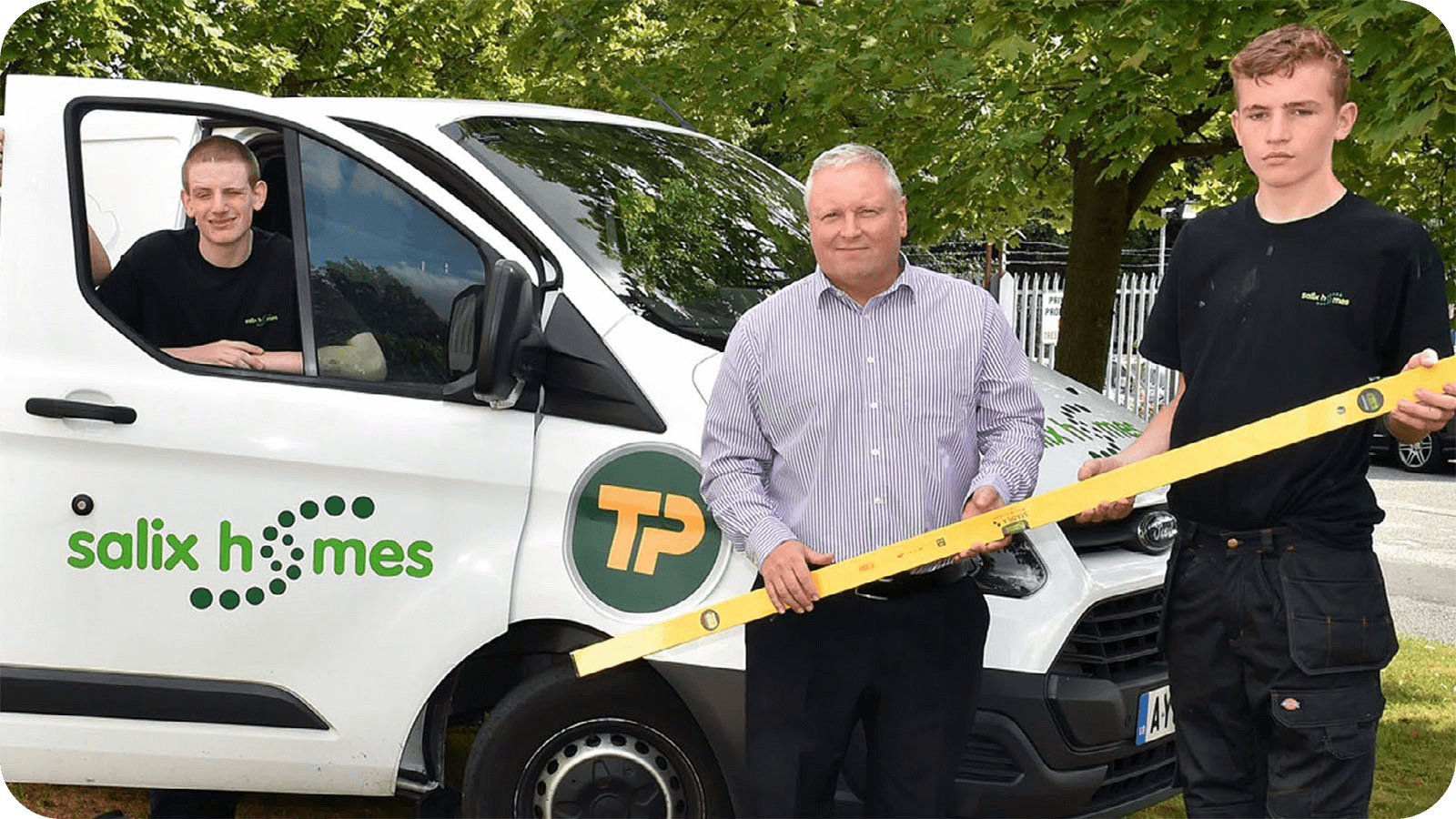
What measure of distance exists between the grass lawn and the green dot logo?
0.65m

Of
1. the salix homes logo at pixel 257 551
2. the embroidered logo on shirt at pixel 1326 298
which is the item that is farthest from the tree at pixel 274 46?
the embroidered logo on shirt at pixel 1326 298

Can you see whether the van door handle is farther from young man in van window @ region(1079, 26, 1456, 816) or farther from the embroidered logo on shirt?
Result: the embroidered logo on shirt

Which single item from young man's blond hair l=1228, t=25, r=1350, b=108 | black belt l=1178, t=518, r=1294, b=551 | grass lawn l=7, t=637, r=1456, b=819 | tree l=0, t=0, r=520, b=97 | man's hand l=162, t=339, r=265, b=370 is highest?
tree l=0, t=0, r=520, b=97

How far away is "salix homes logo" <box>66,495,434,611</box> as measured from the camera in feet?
10.8

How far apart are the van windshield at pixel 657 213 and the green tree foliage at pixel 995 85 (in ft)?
2.06

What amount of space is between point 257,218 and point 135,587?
3.58 feet

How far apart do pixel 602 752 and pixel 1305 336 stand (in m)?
1.75

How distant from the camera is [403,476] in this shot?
3.27 metres

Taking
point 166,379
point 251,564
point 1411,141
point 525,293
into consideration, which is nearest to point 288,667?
point 251,564

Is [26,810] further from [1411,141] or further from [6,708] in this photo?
[1411,141]

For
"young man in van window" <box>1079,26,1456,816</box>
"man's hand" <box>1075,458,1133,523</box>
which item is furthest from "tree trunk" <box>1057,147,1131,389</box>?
"young man in van window" <box>1079,26,1456,816</box>

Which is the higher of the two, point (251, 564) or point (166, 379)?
point (166, 379)

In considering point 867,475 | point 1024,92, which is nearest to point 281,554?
point 867,475

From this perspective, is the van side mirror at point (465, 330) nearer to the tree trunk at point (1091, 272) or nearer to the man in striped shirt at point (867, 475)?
the man in striped shirt at point (867, 475)
